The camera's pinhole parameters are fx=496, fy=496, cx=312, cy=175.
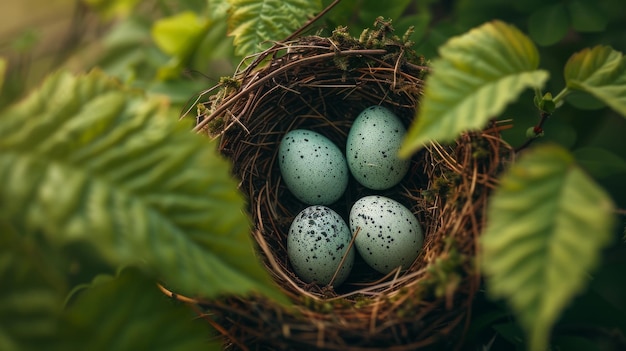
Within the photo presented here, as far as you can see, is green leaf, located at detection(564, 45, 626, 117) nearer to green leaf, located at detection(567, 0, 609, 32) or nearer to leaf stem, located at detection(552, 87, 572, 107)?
leaf stem, located at detection(552, 87, 572, 107)

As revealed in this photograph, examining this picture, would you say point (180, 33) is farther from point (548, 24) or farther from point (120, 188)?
point (548, 24)

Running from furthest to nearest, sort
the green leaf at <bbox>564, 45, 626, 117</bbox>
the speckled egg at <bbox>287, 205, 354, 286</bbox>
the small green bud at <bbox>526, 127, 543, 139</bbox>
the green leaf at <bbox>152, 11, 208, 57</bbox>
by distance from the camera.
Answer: the green leaf at <bbox>152, 11, 208, 57</bbox> < the speckled egg at <bbox>287, 205, 354, 286</bbox> < the small green bud at <bbox>526, 127, 543, 139</bbox> < the green leaf at <bbox>564, 45, 626, 117</bbox>

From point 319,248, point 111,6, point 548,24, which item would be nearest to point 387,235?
point 319,248

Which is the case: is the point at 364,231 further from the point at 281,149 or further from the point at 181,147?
the point at 181,147

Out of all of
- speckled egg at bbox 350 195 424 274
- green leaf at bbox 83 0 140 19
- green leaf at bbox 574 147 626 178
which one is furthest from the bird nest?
green leaf at bbox 83 0 140 19

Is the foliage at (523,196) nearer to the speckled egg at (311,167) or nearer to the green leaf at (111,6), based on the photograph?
the speckled egg at (311,167)

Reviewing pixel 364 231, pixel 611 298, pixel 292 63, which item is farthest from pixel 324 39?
pixel 611 298
